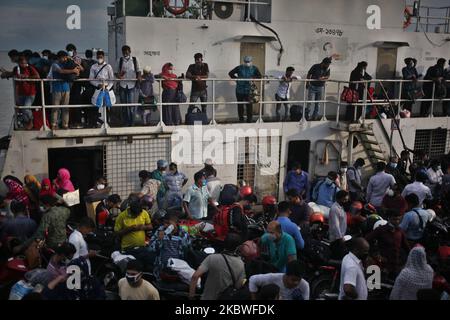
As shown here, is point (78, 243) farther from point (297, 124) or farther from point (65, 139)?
point (297, 124)

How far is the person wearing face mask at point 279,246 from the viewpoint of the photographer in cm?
659

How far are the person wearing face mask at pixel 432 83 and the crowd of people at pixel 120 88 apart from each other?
744 mm

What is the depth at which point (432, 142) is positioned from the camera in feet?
49.8

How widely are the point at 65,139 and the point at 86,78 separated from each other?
158cm

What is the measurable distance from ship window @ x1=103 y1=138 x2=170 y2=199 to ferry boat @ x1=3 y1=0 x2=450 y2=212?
0.02 meters

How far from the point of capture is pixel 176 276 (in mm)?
7035

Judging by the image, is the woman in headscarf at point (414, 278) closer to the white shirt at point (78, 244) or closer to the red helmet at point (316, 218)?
the red helmet at point (316, 218)

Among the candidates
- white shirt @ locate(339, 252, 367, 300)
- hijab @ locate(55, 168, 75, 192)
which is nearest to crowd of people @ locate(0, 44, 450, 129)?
hijab @ locate(55, 168, 75, 192)

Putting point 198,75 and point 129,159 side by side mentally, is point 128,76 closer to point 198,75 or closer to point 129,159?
point 198,75

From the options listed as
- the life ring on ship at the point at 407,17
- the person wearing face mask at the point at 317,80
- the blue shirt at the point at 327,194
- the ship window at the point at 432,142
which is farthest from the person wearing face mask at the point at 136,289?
the life ring on ship at the point at 407,17

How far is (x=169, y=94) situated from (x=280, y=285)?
7204 mm

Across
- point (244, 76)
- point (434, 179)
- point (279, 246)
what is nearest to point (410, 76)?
point (434, 179)

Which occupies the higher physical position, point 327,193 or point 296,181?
point 296,181

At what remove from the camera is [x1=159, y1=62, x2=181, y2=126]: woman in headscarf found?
37.9 feet
